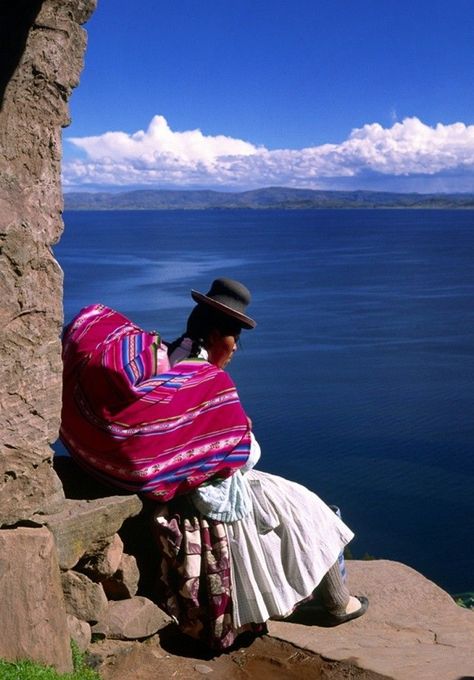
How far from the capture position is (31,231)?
3.22 meters

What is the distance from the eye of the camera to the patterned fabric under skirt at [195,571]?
12.4 ft

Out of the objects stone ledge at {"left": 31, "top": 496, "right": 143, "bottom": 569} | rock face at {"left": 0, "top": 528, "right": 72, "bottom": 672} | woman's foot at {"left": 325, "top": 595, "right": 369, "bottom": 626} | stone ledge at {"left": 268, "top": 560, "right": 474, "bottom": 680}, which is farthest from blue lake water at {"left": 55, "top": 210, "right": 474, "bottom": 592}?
rock face at {"left": 0, "top": 528, "right": 72, "bottom": 672}

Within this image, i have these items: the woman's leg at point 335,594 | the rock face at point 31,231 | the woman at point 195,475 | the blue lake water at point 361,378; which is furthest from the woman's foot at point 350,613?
the blue lake water at point 361,378

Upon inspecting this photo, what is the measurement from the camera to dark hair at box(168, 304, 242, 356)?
13.4ft

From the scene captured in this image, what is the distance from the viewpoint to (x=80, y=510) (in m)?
3.47

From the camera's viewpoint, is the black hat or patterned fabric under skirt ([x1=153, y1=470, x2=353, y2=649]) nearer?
patterned fabric under skirt ([x1=153, y1=470, x2=353, y2=649])

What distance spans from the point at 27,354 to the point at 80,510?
2.18ft

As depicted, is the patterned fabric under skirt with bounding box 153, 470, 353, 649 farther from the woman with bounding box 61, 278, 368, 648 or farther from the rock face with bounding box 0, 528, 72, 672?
the rock face with bounding box 0, 528, 72, 672

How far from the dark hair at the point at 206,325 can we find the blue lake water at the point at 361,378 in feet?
36.4

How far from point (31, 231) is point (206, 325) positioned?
1.13 meters

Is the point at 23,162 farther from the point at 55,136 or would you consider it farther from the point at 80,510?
the point at 80,510

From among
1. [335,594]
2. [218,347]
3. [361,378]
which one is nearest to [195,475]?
[218,347]

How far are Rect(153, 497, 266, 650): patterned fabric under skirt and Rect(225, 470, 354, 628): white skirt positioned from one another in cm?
6

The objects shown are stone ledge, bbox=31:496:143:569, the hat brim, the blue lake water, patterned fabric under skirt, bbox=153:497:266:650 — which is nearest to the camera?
stone ledge, bbox=31:496:143:569
